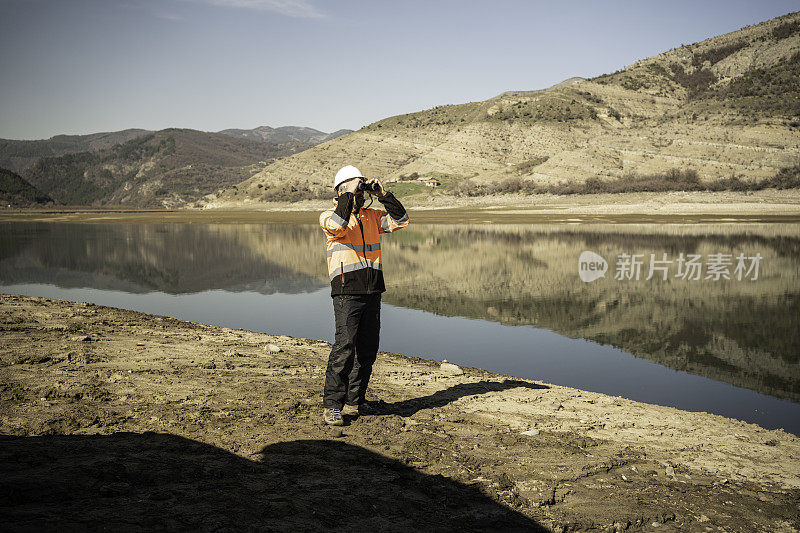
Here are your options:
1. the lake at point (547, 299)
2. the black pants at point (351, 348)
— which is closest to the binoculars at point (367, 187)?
the black pants at point (351, 348)

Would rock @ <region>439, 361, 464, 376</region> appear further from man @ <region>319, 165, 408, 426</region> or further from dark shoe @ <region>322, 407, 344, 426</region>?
dark shoe @ <region>322, 407, 344, 426</region>

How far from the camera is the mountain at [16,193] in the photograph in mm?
115000

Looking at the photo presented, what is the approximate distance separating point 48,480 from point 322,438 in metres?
2.13

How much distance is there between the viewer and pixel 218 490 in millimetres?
3895

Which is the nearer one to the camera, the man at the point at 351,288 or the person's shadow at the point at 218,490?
the person's shadow at the point at 218,490

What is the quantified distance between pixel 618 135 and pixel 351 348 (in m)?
79.6

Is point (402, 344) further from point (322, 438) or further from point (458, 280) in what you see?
point (458, 280)

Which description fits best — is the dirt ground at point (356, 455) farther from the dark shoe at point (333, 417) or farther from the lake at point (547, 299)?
the lake at point (547, 299)

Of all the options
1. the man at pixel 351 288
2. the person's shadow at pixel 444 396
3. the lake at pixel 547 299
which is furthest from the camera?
the lake at pixel 547 299

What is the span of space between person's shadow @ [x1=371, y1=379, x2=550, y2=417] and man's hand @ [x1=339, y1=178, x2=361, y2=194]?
7.59ft

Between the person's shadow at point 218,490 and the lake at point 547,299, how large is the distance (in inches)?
171

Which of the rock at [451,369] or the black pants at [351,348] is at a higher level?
the black pants at [351,348]

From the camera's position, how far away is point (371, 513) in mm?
3758

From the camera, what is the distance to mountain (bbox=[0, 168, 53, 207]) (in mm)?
115000
